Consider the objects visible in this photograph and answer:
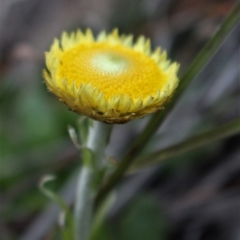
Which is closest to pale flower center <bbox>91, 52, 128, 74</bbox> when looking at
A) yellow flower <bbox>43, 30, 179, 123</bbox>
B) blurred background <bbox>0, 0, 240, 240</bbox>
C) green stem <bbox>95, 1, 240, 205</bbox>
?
yellow flower <bbox>43, 30, 179, 123</bbox>

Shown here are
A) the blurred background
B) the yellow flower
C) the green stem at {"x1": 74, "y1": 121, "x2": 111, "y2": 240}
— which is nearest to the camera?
the yellow flower

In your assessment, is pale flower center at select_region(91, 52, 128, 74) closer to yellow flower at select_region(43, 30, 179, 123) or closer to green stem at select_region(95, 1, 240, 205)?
yellow flower at select_region(43, 30, 179, 123)

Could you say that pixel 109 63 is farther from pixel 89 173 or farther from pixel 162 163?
pixel 162 163

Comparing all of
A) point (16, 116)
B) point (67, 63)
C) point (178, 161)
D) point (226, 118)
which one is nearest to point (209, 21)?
point (226, 118)

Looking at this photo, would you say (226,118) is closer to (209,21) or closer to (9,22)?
(209,21)

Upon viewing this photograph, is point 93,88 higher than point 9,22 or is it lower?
lower

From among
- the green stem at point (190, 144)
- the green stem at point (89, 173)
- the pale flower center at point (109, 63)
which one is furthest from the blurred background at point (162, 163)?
the pale flower center at point (109, 63)

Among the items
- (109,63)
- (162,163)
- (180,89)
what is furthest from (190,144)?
(162,163)
